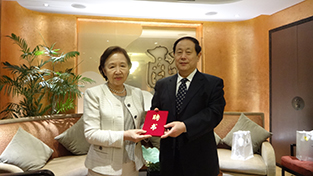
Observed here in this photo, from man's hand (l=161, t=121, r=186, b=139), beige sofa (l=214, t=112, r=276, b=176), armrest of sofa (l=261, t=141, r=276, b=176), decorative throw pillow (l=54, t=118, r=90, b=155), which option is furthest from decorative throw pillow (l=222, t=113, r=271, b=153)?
man's hand (l=161, t=121, r=186, b=139)

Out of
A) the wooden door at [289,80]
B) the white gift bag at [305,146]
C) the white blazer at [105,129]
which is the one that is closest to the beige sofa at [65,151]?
the white gift bag at [305,146]

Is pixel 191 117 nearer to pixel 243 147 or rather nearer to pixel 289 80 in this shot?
pixel 243 147

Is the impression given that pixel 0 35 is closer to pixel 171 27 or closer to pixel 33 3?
pixel 33 3

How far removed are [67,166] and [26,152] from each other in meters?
0.49

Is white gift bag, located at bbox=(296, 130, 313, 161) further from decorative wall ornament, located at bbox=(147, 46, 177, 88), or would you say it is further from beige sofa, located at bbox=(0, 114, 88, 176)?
beige sofa, located at bbox=(0, 114, 88, 176)

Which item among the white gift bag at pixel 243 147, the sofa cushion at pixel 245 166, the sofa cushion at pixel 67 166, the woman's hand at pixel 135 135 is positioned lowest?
the sofa cushion at pixel 245 166

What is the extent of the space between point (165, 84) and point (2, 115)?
11.8ft

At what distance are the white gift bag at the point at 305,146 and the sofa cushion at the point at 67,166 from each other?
9.28ft

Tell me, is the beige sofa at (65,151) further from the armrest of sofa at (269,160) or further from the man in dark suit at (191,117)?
the man in dark suit at (191,117)

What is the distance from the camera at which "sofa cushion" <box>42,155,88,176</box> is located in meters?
2.65

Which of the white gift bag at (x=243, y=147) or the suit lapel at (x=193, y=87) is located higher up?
the suit lapel at (x=193, y=87)

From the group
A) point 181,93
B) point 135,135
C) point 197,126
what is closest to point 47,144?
point 135,135

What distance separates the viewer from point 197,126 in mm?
1363

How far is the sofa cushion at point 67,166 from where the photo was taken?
2652mm
